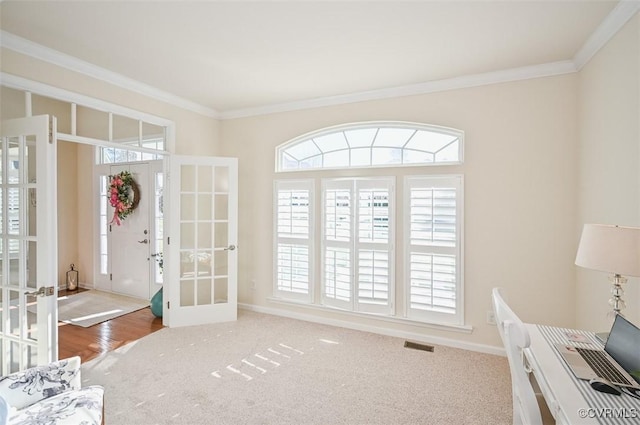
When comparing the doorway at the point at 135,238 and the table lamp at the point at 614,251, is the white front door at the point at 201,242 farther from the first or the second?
the table lamp at the point at 614,251

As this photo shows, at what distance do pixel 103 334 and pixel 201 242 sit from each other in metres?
1.38

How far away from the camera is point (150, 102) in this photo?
11.2ft

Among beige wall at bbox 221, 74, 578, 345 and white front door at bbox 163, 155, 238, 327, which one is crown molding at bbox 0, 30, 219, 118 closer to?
white front door at bbox 163, 155, 238, 327

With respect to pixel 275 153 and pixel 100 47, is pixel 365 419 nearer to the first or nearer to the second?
pixel 275 153

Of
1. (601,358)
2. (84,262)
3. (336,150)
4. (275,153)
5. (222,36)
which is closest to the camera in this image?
(601,358)

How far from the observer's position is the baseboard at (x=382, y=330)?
295 cm

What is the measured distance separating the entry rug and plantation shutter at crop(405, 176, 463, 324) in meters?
3.69

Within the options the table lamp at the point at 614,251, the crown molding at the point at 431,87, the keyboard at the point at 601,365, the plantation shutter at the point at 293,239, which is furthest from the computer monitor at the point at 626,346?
the plantation shutter at the point at 293,239

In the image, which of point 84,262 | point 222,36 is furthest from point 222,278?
point 84,262

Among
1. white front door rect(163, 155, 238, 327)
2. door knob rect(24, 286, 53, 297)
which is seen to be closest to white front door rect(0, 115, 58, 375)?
door knob rect(24, 286, 53, 297)

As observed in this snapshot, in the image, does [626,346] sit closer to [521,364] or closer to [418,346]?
[521,364]

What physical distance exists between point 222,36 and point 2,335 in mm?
2665

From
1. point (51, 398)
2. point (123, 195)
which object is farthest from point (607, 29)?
point (123, 195)

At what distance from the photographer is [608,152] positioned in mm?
2186
